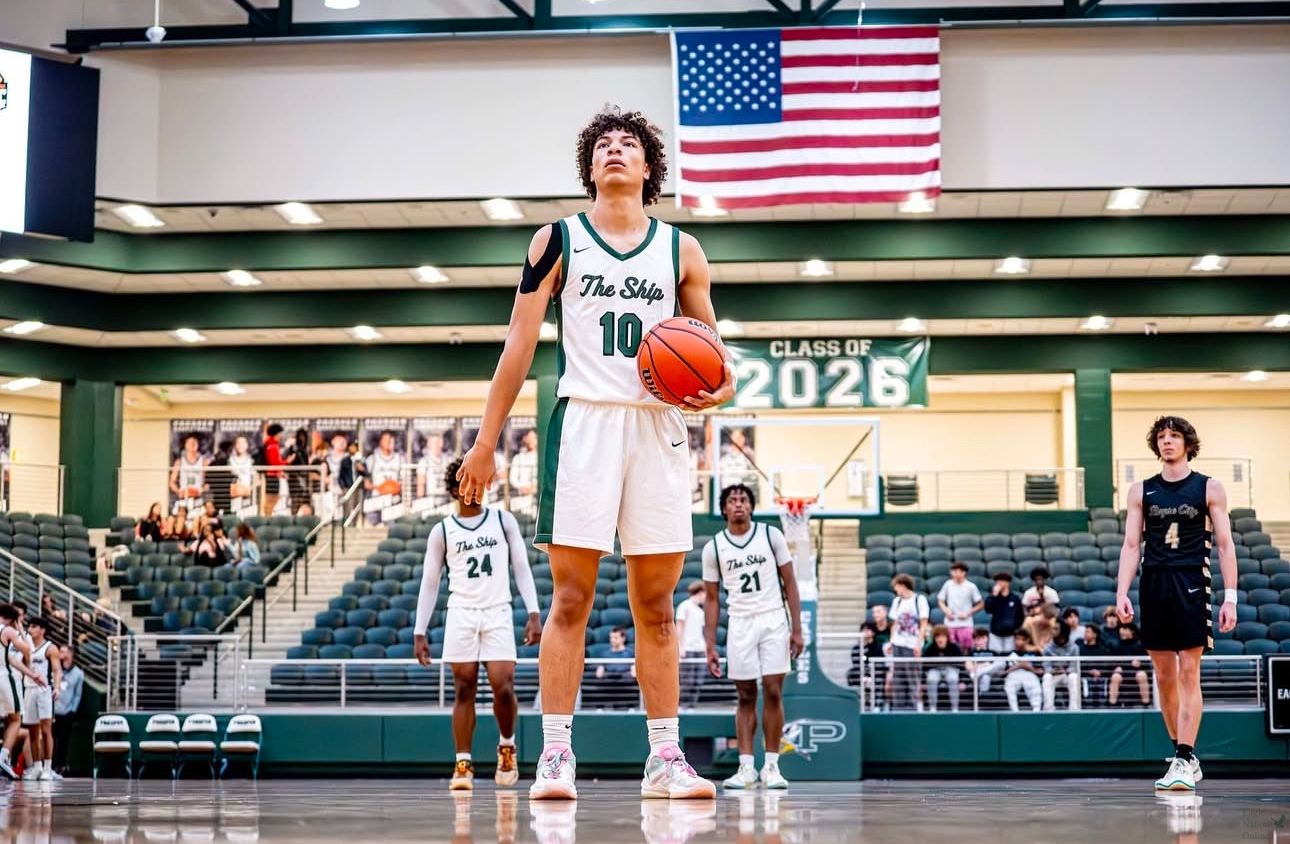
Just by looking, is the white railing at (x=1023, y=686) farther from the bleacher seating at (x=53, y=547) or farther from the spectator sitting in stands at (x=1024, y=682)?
the bleacher seating at (x=53, y=547)

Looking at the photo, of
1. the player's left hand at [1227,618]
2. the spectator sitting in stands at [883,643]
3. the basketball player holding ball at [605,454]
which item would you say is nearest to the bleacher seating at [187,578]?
the spectator sitting in stands at [883,643]

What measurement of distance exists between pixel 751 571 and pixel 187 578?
1255 cm

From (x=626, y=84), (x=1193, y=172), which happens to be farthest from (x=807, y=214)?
(x=1193, y=172)

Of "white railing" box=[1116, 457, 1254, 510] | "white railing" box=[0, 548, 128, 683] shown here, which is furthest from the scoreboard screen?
"white railing" box=[1116, 457, 1254, 510]

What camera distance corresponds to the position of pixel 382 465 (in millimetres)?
32594

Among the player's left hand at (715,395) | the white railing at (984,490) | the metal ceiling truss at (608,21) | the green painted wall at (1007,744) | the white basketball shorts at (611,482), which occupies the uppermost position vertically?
the metal ceiling truss at (608,21)

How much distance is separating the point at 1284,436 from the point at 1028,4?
15.3 m

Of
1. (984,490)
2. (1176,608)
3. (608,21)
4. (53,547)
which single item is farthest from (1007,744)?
(984,490)

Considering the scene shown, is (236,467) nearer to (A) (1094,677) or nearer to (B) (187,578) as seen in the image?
(B) (187,578)

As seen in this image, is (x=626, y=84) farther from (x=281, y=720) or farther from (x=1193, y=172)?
(x=281, y=720)

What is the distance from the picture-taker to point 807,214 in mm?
21422

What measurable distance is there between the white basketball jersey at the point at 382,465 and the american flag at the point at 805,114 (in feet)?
45.7

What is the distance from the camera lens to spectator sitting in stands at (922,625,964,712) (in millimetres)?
15609

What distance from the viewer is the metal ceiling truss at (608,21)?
19.5m
